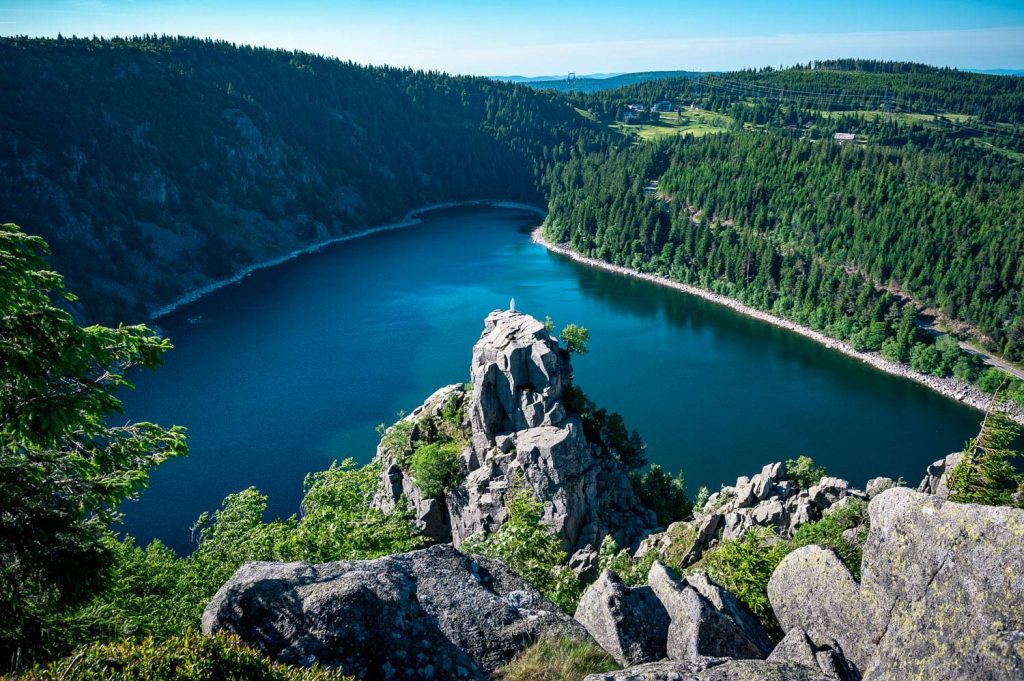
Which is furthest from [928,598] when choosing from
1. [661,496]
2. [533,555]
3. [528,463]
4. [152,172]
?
[152,172]

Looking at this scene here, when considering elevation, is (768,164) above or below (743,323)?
above

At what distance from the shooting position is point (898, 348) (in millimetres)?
88562

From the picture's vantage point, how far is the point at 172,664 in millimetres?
8586

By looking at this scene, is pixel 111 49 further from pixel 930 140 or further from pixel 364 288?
pixel 930 140

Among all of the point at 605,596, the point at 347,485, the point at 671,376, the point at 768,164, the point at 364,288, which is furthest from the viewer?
the point at 768,164

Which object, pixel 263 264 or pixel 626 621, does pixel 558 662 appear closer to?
pixel 626 621

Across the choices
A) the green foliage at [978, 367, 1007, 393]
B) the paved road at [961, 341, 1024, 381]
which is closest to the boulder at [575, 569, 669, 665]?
the green foliage at [978, 367, 1007, 393]

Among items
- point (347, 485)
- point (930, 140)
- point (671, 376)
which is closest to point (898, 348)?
point (671, 376)

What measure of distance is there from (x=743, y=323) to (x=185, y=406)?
84.5 meters

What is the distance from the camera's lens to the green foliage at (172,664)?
321 inches

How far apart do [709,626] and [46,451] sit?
1237 centimetres

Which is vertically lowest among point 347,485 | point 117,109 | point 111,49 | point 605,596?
point 347,485

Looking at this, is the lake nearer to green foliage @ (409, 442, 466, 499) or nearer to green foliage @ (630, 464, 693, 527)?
green foliage @ (630, 464, 693, 527)

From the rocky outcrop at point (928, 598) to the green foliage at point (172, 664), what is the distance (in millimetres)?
9476
